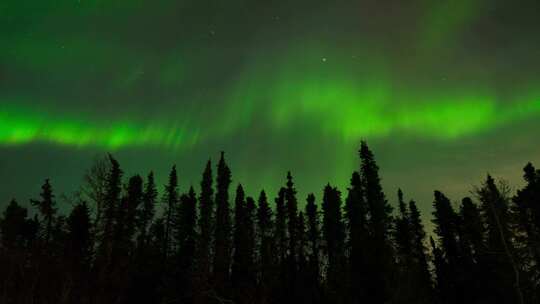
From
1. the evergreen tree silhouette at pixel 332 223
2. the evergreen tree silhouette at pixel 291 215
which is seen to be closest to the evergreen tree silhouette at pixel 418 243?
the evergreen tree silhouette at pixel 332 223

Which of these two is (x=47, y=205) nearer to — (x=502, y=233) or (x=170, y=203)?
(x=170, y=203)

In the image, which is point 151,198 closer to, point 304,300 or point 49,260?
point 304,300

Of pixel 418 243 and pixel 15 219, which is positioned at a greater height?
pixel 15 219

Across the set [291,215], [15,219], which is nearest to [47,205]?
[15,219]

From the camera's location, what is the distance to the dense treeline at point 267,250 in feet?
41.1

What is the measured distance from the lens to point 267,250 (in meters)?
14.7

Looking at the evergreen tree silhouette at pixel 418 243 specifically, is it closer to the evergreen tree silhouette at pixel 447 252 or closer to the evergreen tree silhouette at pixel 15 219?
the evergreen tree silhouette at pixel 447 252

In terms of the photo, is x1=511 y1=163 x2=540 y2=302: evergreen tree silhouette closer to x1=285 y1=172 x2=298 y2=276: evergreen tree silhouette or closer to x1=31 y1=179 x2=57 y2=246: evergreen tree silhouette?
x1=285 y1=172 x2=298 y2=276: evergreen tree silhouette

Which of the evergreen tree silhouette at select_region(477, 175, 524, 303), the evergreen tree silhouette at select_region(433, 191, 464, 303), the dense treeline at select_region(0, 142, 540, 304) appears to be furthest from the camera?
the evergreen tree silhouette at select_region(433, 191, 464, 303)

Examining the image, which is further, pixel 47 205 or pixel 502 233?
pixel 47 205

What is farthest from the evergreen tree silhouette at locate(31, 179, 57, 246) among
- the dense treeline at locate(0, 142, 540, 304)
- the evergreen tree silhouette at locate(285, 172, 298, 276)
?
the evergreen tree silhouette at locate(285, 172, 298, 276)

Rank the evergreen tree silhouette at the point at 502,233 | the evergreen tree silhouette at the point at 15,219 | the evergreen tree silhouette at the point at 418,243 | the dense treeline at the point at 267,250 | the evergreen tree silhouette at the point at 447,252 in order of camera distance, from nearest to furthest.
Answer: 1. the dense treeline at the point at 267,250
2. the evergreen tree silhouette at the point at 502,233
3. the evergreen tree silhouette at the point at 447,252
4. the evergreen tree silhouette at the point at 418,243
5. the evergreen tree silhouette at the point at 15,219

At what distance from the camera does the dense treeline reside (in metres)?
12.5

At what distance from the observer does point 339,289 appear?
18.0 metres
